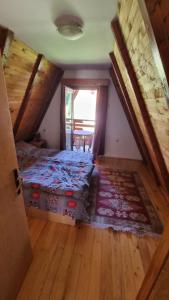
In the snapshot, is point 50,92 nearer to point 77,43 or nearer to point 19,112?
point 19,112

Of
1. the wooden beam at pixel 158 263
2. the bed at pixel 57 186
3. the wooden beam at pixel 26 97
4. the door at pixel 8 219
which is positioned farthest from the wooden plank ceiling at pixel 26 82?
the wooden beam at pixel 158 263

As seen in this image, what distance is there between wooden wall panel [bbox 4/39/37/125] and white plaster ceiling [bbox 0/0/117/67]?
0.42 ft

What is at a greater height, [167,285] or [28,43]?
[28,43]

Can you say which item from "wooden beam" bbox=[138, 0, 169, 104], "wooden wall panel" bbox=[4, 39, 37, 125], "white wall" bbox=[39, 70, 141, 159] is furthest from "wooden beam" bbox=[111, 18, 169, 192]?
"white wall" bbox=[39, 70, 141, 159]

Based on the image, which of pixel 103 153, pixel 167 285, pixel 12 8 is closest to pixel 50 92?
pixel 103 153

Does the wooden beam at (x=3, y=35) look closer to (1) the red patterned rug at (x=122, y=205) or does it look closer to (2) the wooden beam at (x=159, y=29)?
(2) the wooden beam at (x=159, y=29)

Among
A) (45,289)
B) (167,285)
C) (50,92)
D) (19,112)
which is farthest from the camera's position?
(50,92)

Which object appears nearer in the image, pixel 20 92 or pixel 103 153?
pixel 20 92

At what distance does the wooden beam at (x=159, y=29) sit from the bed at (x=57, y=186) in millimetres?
1747

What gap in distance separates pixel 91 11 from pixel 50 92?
3.21 metres

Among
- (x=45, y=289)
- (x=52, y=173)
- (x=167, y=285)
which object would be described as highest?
(x=167, y=285)

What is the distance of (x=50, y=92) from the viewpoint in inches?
184

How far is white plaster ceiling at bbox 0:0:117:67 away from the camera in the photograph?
4.95ft

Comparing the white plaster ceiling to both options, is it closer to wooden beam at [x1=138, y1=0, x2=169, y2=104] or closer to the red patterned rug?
wooden beam at [x1=138, y1=0, x2=169, y2=104]
